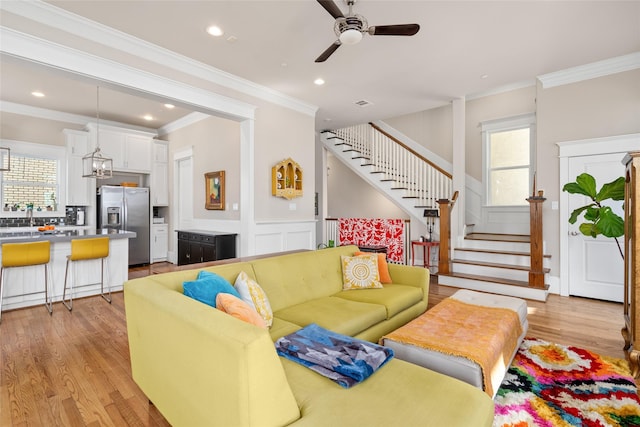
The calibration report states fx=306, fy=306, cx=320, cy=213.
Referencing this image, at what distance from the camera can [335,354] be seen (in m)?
1.57

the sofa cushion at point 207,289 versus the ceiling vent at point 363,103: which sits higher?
the ceiling vent at point 363,103

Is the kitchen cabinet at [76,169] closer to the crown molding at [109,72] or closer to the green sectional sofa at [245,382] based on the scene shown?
the crown molding at [109,72]

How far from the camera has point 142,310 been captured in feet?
5.50

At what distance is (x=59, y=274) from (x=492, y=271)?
611 cm

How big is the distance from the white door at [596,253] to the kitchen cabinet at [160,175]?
7.53 meters

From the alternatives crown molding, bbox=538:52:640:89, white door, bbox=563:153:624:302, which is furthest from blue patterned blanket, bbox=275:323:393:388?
crown molding, bbox=538:52:640:89

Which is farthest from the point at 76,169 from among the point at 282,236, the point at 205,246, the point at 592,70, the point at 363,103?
the point at 592,70

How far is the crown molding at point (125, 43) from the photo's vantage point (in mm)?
2738

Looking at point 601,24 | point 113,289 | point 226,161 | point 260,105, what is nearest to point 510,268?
point 601,24

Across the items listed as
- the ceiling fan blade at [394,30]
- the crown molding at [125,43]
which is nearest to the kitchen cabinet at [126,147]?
the crown molding at [125,43]

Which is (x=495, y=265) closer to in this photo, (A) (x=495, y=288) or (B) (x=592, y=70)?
(A) (x=495, y=288)

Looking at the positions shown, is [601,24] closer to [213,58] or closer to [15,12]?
[213,58]

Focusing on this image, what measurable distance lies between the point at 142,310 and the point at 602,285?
207 inches

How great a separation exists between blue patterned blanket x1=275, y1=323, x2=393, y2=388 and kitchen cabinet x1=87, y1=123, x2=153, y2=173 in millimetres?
6174
